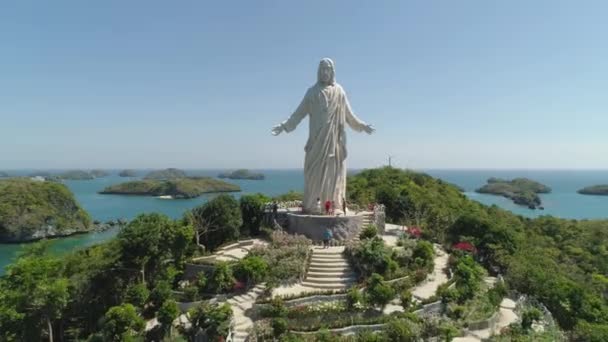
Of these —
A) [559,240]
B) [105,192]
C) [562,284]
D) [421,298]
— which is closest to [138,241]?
[421,298]

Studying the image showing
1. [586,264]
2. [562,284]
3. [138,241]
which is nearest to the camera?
[562,284]

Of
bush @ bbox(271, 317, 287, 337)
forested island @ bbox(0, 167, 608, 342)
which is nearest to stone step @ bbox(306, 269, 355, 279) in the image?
forested island @ bbox(0, 167, 608, 342)

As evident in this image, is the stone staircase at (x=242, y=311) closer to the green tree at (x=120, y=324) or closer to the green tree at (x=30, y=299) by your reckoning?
the green tree at (x=120, y=324)

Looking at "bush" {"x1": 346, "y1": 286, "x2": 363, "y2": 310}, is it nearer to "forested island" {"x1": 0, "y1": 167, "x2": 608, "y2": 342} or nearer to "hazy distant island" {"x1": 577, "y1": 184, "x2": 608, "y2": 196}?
"forested island" {"x1": 0, "y1": 167, "x2": 608, "y2": 342}

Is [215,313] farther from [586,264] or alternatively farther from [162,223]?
[586,264]

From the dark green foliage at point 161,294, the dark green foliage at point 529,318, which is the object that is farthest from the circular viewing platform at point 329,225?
the dark green foliage at point 529,318

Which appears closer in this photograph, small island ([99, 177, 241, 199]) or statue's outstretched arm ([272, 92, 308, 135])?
statue's outstretched arm ([272, 92, 308, 135])
